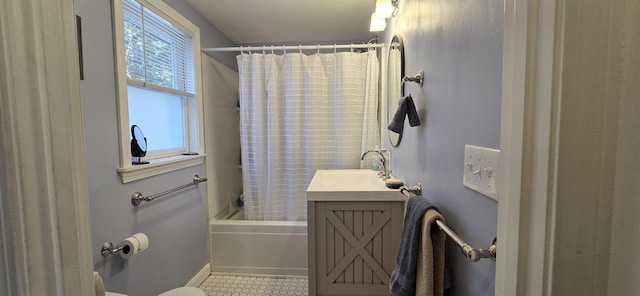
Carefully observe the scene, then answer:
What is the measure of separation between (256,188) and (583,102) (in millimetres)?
2357

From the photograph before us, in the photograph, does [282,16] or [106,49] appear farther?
[282,16]

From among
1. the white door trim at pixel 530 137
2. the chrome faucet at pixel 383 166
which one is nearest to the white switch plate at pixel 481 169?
the white door trim at pixel 530 137

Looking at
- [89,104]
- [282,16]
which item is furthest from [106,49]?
[282,16]

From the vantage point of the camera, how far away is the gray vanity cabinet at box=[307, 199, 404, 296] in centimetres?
144

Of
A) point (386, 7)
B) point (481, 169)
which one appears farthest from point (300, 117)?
point (481, 169)

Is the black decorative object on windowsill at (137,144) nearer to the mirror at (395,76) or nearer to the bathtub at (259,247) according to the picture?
the bathtub at (259,247)

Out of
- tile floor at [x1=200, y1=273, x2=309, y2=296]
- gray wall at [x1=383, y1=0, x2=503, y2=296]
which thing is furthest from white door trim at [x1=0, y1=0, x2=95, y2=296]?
tile floor at [x1=200, y1=273, x2=309, y2=296]

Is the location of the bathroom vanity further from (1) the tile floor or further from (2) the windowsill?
(2) the windowsill

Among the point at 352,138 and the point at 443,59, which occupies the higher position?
the point at 443,59

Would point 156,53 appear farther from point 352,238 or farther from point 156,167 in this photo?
point 352,238

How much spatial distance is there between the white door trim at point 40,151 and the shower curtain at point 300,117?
1.98 m

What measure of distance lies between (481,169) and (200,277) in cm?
226

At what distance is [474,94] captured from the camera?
0.70m

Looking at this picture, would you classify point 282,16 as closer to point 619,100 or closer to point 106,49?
point 106,49
